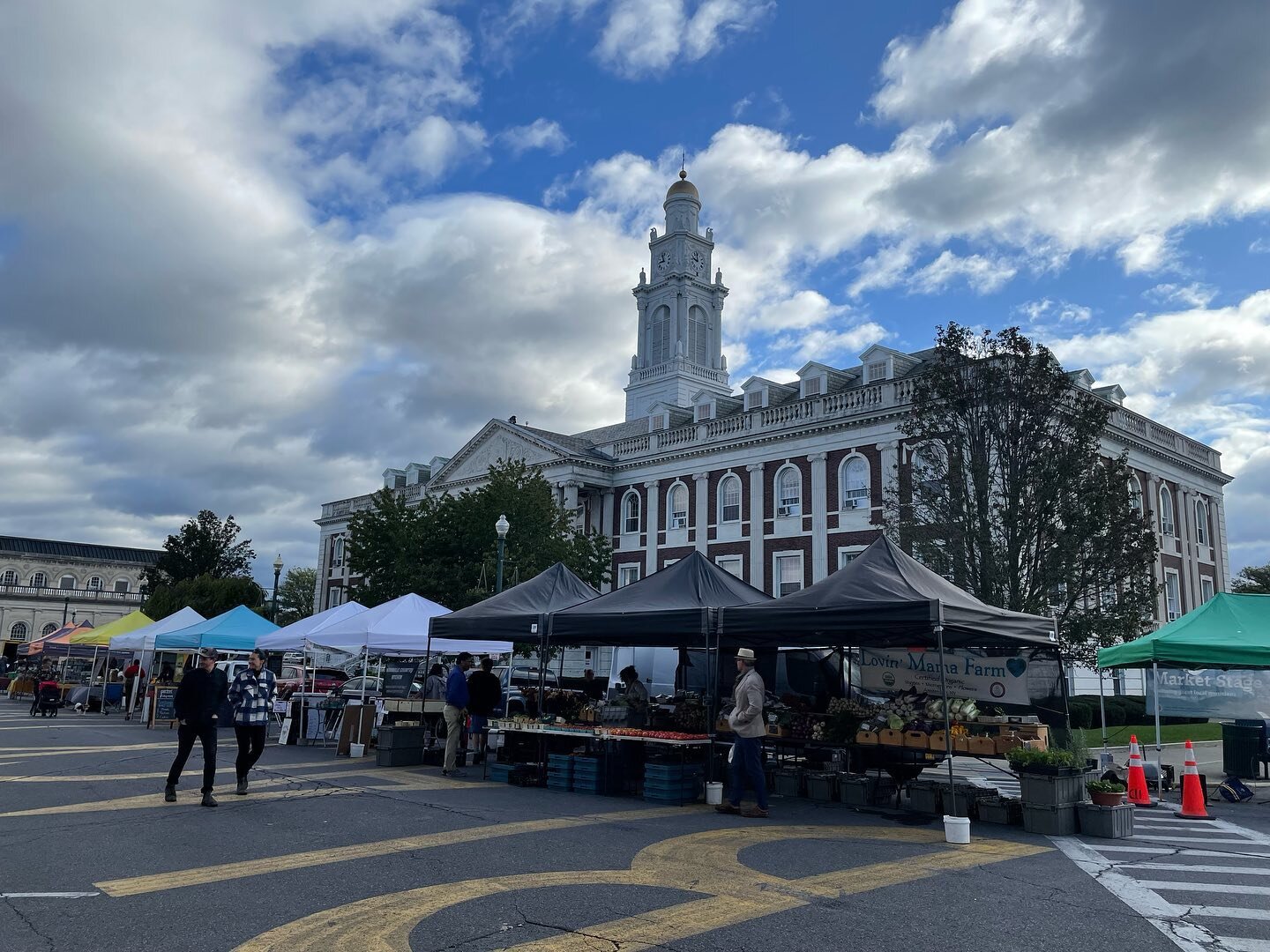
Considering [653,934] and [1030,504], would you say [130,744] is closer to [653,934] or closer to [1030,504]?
[653,934]

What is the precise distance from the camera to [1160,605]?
1626 inches

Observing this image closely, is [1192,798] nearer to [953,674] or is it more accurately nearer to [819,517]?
[953,674]

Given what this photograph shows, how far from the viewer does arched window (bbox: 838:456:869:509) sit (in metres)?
39.5

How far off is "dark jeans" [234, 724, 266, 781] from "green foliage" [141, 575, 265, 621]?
44.4 meters

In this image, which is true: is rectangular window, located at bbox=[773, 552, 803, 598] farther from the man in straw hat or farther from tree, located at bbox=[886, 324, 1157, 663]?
the man in straw hat

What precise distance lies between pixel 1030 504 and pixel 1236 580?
4808 cm

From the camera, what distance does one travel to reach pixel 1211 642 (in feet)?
50.9

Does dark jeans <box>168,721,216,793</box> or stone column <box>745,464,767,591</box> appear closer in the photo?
dark jeans <box>168,721,216,793</box>

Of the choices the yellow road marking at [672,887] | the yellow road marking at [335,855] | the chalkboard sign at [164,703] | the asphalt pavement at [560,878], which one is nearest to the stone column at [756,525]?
the chalkboard sign at [164,703]

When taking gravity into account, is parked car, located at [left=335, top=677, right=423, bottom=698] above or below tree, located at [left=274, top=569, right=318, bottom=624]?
below

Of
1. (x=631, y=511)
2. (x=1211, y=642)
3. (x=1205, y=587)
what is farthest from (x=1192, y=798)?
(x=1205, y=587)

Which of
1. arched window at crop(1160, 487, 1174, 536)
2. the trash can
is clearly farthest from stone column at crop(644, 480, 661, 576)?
the trash can

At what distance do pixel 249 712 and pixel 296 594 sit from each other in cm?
9378

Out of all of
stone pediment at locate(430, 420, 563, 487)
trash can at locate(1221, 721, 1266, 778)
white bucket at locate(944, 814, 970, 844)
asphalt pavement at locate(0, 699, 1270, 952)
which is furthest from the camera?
stone pediment at locate(430, 420, 563, 487)
